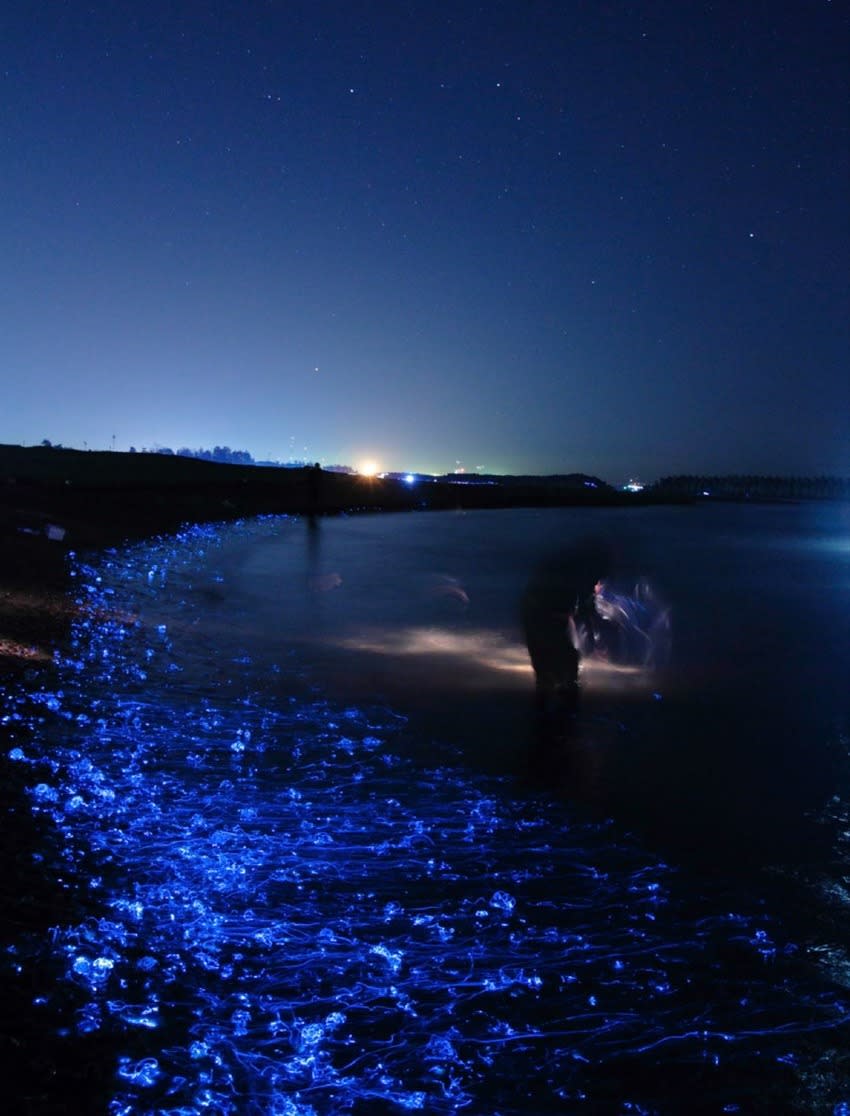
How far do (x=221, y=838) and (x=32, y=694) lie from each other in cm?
378

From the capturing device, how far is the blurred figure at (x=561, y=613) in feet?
27.9

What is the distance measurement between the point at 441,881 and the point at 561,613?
13.4 feet

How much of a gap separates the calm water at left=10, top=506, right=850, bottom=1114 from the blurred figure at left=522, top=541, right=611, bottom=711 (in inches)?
13.3

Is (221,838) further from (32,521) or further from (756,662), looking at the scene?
(32,521)

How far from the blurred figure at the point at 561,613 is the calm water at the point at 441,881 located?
34 cm

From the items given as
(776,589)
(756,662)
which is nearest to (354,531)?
(776,589)

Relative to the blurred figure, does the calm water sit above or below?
below

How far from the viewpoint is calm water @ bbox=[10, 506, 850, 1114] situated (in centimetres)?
351

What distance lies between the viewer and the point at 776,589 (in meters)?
23.0

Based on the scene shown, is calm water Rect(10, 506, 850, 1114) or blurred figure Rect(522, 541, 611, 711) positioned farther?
blurred figure Rect(522, 541, 611, 711)

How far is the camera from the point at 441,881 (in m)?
5.10

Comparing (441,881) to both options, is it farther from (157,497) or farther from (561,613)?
(157,497)

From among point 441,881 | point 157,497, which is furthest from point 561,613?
point 157,497

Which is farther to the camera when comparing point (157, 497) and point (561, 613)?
point (157, 497)
